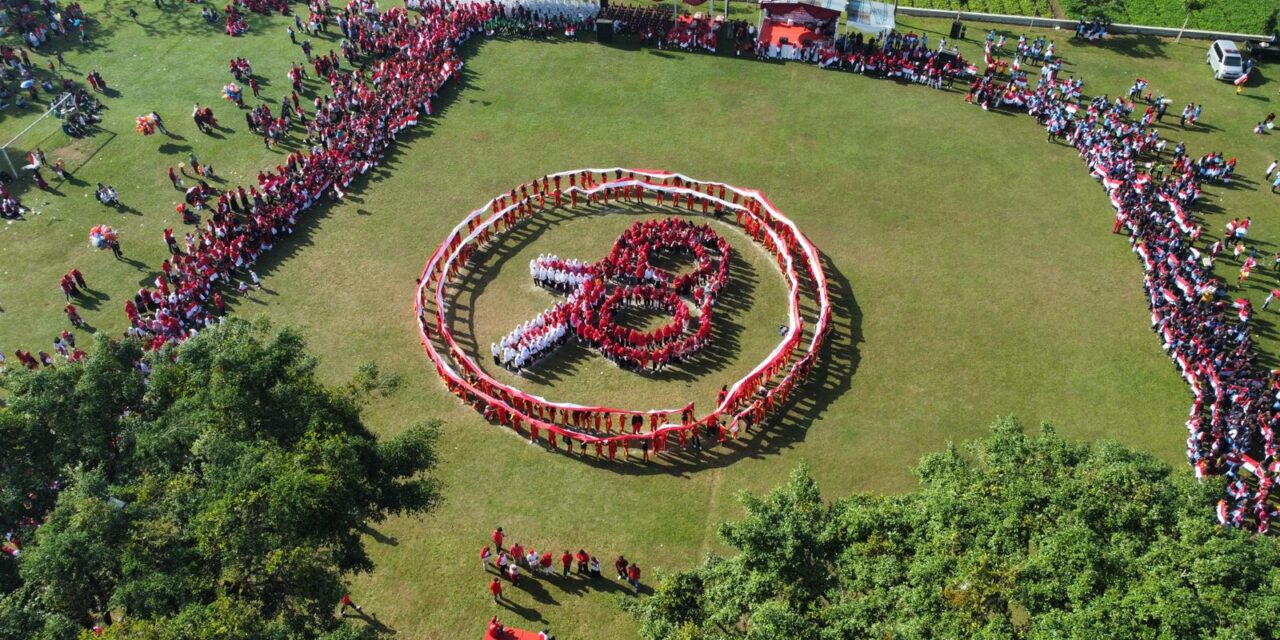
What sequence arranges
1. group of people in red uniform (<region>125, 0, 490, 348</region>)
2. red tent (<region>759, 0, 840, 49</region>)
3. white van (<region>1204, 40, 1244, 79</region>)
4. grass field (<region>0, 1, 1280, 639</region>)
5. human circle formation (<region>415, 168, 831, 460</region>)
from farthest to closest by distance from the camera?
red tent (<region>759, 0, 840, 49</region>) < white van (<region>1204, 40, 1244, 79</region>) < group of people in red uniform (<region>125, 0, 490, 348</region>) < human circle formation (<region>415, 168, 831, 460</region>) < grass field (<region>0, 1, 1280, 639</region>)

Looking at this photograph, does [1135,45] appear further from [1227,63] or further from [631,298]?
[631,298]

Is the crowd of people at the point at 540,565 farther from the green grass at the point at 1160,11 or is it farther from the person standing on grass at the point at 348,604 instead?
the green grass at the point at 1160,11

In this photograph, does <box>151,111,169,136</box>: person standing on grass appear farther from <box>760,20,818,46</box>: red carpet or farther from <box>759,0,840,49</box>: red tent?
<box>760,20,818,46</box>: red carpet

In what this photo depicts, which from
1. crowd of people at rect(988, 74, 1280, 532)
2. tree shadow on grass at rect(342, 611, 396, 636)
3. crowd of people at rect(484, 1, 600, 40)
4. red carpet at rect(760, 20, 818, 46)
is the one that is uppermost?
red carpet at rect(760, 20, 818, 46)

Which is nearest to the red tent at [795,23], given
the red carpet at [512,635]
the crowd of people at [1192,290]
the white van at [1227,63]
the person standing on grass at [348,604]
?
the crowd of people at [1192,290]

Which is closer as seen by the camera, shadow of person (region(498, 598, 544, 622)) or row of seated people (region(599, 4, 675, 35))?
shadow of person (region(498, 598, 544, 622))

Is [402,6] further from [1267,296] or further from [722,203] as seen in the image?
[1267,296]

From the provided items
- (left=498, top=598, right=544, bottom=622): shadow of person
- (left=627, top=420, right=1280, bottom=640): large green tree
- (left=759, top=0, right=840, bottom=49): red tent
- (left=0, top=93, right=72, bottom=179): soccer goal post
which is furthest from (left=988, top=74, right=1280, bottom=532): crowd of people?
(left=0, top=93, right=72, bottom=179): soccer goal post

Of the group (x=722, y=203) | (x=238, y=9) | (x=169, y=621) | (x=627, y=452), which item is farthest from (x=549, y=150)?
(x=169, y=621)
